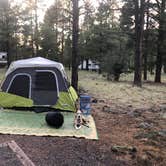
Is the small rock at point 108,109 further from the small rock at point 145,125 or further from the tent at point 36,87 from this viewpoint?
the small rock at point 145,125

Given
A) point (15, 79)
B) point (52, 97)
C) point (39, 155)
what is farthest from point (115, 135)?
point (15, 79)

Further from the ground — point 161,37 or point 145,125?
point 161,37

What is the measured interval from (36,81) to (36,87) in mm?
161

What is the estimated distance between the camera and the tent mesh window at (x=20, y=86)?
26.5ft

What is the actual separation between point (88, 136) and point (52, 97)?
8.27 feet

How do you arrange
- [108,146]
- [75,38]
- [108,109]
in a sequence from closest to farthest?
[108,146] < [108,109] < [75,38]

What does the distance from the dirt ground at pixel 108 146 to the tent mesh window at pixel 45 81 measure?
1625 mm

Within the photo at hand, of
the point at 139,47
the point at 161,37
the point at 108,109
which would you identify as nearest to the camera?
the point at 108,109

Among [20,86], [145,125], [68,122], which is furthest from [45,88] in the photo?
[145,125]

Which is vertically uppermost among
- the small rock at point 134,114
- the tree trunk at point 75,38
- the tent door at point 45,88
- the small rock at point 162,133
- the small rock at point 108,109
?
the tree trunk at point 75,38

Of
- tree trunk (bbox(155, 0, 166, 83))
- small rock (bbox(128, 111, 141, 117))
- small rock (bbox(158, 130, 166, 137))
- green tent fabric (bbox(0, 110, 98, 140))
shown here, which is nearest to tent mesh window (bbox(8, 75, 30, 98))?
green tent fabric (bbox(0, 110, 98, 140))

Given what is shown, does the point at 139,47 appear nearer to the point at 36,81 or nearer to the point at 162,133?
the point at 36,81

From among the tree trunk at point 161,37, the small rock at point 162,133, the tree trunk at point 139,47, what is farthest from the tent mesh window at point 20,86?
the tree trunk at point 161,37

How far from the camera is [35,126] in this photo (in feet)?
21.3
